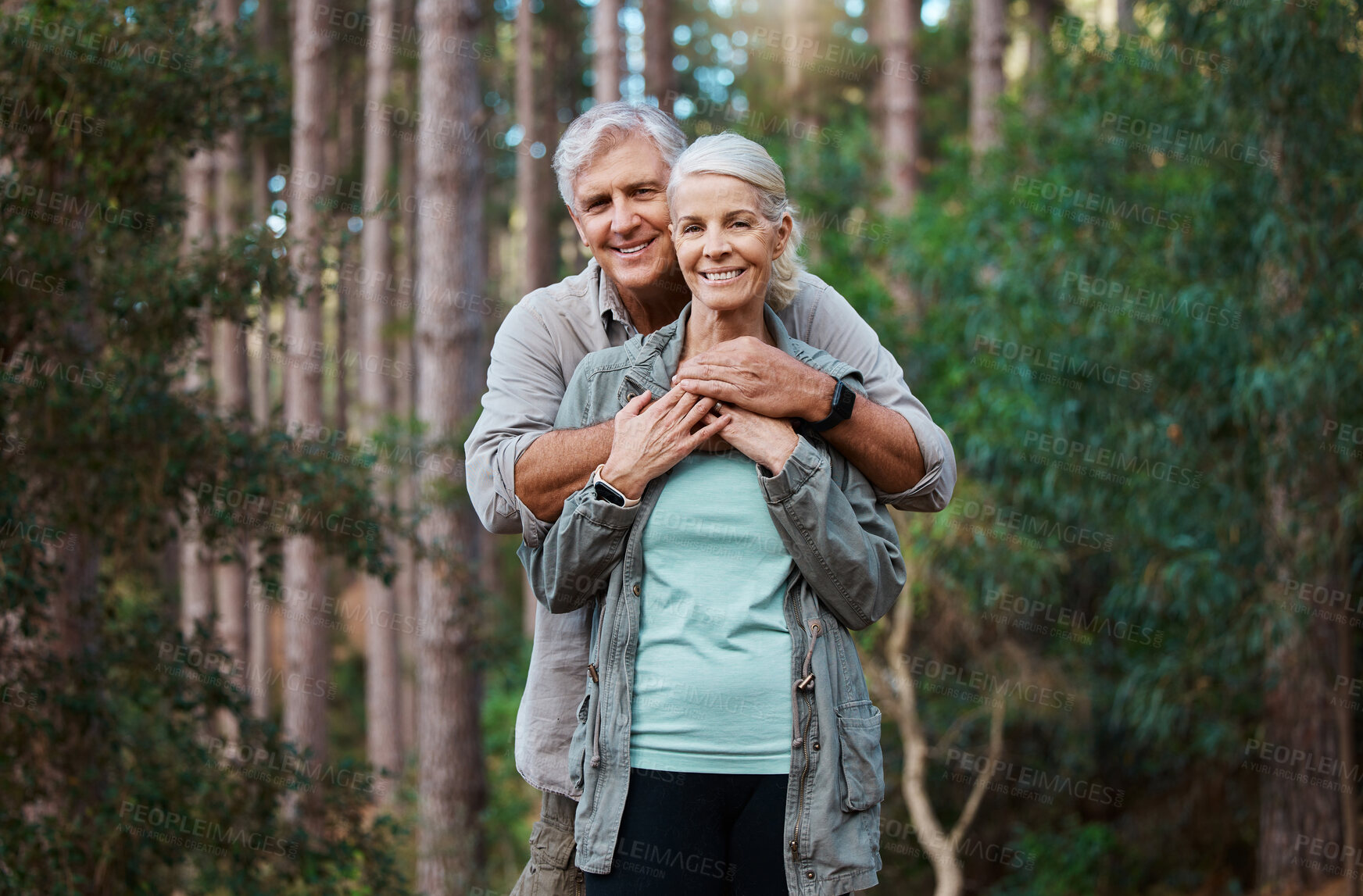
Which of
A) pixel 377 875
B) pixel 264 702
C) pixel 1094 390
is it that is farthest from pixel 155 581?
pixel 1094 390

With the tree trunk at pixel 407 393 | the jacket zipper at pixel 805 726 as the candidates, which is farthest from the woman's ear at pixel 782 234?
the tree trunk at pixel 407 393

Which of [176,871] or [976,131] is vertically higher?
[976,131]

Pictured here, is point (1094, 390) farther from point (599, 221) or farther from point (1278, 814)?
point (599, 221)

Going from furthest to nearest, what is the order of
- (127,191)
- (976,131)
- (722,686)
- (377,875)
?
(976,131) → (377,875) → (127,191) → (722,686)

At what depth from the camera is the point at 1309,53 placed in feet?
19.1

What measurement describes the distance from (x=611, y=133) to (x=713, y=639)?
1.05 metres

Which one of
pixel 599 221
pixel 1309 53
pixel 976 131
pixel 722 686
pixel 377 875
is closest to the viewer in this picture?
pixel 722 686

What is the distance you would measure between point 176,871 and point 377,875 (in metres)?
1.01

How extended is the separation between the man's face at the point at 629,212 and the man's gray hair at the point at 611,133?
0.01 m

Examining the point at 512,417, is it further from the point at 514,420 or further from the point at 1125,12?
the point at 1125,12

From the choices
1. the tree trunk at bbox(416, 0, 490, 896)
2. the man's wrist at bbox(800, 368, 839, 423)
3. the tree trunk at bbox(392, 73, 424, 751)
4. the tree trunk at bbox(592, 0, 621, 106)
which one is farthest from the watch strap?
the tree trunk at bbox(392, 73, 424, 751)

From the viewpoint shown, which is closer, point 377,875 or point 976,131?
point 377,875

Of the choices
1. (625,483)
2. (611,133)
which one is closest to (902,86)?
(611,133)

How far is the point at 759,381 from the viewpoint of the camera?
1.93 meters
